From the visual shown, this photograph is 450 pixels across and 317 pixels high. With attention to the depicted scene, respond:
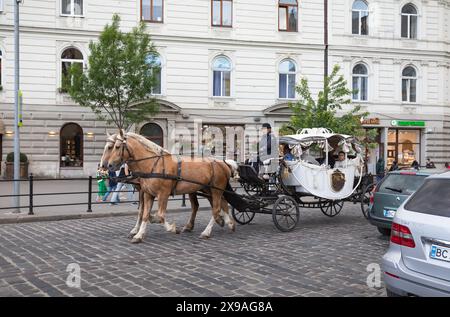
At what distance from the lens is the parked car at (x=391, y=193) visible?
9.09 metres

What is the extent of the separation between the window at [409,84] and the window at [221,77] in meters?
12.5

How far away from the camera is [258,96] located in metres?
30.0

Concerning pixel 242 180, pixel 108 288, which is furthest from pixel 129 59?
pixel 108 288

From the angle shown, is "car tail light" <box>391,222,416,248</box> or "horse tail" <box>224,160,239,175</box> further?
"horse tail" <box>224,160,239,175</box>

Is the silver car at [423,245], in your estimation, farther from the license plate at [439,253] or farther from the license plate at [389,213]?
the license plate at [389,213]

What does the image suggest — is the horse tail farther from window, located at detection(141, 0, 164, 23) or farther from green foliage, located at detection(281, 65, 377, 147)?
window, located at detection(141, 0, 164, 23)

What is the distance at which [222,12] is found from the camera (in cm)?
2981

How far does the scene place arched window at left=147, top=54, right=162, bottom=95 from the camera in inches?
973

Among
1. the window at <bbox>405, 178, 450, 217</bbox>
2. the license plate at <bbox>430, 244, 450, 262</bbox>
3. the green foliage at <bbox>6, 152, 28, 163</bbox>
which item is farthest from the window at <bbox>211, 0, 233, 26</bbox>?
the license plate at <bbox>430, 244, 450, 262</bbox>

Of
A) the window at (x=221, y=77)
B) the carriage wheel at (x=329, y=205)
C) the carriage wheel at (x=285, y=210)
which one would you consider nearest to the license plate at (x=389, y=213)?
the carriage wheel at (x=285, y=210)

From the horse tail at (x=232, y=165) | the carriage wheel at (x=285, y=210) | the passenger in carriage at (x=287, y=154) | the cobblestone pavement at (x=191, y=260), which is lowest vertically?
the cobblestone pavement at (x=191, y=260)

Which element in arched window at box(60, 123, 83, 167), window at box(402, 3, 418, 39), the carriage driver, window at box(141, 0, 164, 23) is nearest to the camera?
the carriage driver

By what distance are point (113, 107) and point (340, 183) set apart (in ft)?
53.9

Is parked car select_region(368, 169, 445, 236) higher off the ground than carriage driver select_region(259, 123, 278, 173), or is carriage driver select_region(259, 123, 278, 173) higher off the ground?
carriage driver select_region(259, 123, 278, 173)
